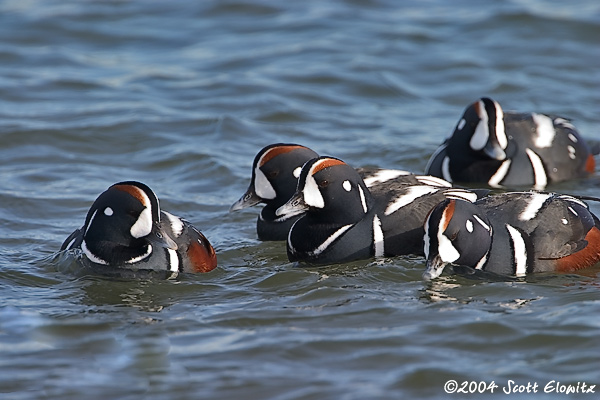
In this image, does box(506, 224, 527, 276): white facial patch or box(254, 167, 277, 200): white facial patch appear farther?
box(254, 167, 277, 200): white facial patch

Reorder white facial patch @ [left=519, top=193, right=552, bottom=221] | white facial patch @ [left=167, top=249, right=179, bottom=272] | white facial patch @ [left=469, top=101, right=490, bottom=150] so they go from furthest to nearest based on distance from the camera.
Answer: white facial patch @ [left=469, top=101, right=490, bottom=150]
white facial patch @ [left=167, top=249, right=179, bottom=272]
white facial patch @ [left=519, top=193, right=552, bottom=221]

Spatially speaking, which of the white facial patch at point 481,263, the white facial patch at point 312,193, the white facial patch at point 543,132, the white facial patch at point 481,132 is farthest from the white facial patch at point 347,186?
the white facial patch at point 543,132

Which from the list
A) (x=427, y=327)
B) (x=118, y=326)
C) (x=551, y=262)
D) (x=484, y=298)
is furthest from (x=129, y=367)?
(x=551, y=262)

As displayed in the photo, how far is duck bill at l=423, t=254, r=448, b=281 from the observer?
780 centimetres

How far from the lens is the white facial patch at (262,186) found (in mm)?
9672

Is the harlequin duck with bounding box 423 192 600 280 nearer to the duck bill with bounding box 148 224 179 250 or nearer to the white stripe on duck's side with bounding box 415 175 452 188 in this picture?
the white stripe on duck's side with bounding box 415 175 452 188

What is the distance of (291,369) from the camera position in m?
6.68

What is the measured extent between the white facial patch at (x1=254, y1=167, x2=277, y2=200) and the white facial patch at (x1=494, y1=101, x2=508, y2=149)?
9.82ft

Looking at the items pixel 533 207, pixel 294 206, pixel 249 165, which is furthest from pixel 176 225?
pixel 249 165

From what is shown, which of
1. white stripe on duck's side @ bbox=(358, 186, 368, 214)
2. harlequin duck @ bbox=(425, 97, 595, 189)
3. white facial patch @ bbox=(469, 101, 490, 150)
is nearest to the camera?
white stripe on duck's side @ bbox=(358, 186, 368, 214)

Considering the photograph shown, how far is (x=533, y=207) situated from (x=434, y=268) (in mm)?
1165

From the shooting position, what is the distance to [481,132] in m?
11.3

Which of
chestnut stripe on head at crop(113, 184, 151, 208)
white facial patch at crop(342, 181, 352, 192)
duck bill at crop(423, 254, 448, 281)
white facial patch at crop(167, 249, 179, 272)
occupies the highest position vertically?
chestnut stripe on head at crop(113, 184, 151, 208)

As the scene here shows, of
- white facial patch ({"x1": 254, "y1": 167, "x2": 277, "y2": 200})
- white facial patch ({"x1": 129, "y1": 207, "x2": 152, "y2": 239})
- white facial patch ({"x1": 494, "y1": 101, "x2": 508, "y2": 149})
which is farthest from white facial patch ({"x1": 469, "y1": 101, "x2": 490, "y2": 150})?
white facial patch ({"x1": 129, "y1": 207, "x2": 152, "y2": 239})
